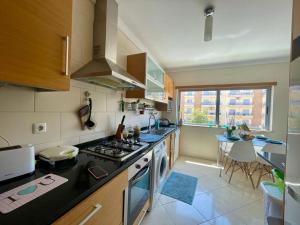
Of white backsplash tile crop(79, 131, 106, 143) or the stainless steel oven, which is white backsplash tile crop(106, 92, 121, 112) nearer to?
white backsplash tile crop(79, 131, 106, 143)

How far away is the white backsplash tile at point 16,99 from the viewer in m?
0.85

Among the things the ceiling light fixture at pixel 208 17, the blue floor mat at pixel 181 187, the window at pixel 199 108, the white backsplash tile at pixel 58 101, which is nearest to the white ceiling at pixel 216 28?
the ceiling light fixture at pixel 208 17

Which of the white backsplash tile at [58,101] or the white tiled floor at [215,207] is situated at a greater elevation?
the white backsplash tile at [58,101]

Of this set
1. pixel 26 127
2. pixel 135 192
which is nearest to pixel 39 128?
pixel 26 127

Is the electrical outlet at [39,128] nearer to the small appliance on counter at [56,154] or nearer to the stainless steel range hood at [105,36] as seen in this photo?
the small appliance on counter at [56,154]

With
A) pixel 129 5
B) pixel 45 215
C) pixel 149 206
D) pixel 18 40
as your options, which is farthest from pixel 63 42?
pixel 149 206

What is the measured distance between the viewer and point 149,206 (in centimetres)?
168

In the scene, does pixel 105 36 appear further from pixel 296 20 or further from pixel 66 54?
pixel 296 20

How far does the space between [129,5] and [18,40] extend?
1.37 meters

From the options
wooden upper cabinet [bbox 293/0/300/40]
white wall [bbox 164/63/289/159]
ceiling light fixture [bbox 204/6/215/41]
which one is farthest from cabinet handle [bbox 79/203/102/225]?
white wall [bbox 164/63/289/159]

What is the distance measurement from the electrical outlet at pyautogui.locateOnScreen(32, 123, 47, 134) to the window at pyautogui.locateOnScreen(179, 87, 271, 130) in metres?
3.36

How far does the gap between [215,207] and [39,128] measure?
2129 millimetres

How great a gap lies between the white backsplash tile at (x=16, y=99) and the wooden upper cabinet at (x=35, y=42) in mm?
296

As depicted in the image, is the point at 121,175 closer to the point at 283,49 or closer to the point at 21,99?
the point at 21,99
